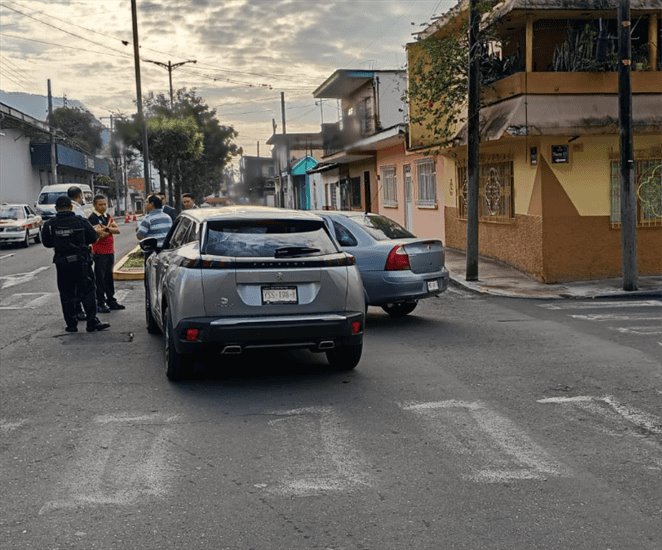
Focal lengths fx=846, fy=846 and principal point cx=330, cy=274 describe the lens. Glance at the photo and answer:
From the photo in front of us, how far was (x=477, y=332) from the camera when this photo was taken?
10734 millimetres

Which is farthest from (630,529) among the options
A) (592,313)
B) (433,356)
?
(592,313)

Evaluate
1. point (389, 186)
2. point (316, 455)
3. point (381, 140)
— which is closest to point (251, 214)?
point (316, 455)

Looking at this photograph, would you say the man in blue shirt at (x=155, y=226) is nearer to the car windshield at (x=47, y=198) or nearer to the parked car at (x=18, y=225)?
the parked car at (x=18, y=225)

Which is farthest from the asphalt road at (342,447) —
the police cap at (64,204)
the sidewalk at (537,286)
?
the sidewalk at (537,286)

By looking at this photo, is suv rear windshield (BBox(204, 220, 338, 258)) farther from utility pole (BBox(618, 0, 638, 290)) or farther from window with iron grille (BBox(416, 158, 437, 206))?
window with iron grille (BBox(416, 158, 437, 206))

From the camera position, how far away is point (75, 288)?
10.8 m

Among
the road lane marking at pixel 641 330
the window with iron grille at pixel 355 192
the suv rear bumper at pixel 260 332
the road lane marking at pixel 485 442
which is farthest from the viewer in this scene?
the window with iron grille at pixel 355 192

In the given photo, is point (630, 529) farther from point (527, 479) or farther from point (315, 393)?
point (315, 393)

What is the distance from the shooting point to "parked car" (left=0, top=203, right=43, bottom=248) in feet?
95.3

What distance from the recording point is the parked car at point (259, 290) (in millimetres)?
7445

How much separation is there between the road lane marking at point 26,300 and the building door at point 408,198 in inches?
589

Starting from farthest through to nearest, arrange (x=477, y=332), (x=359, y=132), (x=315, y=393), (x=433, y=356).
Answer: (x=359, y=132)
(x=477, y=332)
(x=433, y=356)
(x=315, y=393)

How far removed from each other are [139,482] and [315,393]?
2548mm

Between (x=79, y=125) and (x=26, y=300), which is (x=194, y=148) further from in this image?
(x=79, y=125)
